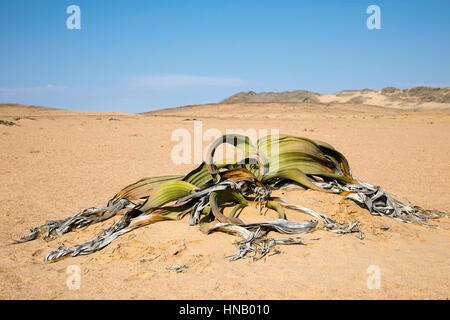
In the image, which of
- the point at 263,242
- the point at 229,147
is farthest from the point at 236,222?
the point at 229,147

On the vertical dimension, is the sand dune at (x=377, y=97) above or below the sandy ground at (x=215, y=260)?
above

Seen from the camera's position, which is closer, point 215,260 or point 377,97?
point 215,260

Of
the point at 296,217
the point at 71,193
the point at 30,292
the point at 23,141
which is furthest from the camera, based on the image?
the point at 23,141

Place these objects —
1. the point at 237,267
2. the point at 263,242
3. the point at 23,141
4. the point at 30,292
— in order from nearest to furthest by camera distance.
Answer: the point at 30,292 → the point at 237,267 → the point at 263,242 → the point at 23,141

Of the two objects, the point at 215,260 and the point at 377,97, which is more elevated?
the point at 377,97

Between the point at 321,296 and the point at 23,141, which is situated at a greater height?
the point at 23,141

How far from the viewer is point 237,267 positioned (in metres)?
2.23

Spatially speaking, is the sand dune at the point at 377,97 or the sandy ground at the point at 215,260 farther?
the sand dune at the point at 377,97

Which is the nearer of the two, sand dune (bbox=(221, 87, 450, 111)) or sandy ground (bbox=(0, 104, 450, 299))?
sandy ground (bbox=(0, 104, 450, 299))

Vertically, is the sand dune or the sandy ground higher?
the sand dune

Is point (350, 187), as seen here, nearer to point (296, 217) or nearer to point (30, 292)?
point (296, 217)
